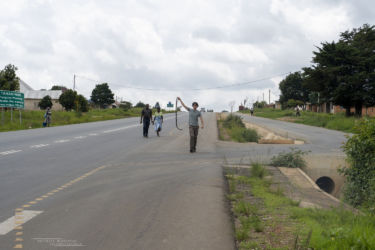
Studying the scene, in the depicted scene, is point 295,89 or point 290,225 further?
point 295,89

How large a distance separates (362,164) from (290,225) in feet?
19.8

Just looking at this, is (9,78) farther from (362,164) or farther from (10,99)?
(362,164)

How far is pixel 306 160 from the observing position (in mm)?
14711

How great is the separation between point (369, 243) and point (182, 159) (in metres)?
9.26

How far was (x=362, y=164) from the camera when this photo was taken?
35.3ft

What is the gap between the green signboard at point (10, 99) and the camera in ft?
105

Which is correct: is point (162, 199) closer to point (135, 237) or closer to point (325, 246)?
point (135, 237)

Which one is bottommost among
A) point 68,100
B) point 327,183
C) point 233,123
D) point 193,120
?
point 327,183

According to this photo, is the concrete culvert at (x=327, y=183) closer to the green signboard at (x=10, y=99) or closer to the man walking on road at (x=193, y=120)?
the man walking on road at (x=193, y=120)

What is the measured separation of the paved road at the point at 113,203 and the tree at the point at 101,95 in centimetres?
11474

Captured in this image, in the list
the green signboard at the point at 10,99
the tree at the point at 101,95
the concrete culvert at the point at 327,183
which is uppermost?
the tree at the point at 101,95

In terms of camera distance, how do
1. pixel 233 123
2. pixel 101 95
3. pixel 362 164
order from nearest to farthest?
pixel 362 164 < pixel 233 123 < pixel 101 95

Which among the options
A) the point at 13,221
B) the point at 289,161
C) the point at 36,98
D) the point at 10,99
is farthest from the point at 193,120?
the point at 36,98

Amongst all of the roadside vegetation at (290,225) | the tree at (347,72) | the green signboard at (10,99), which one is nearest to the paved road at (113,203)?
the roadside vegetation at (290,225)
